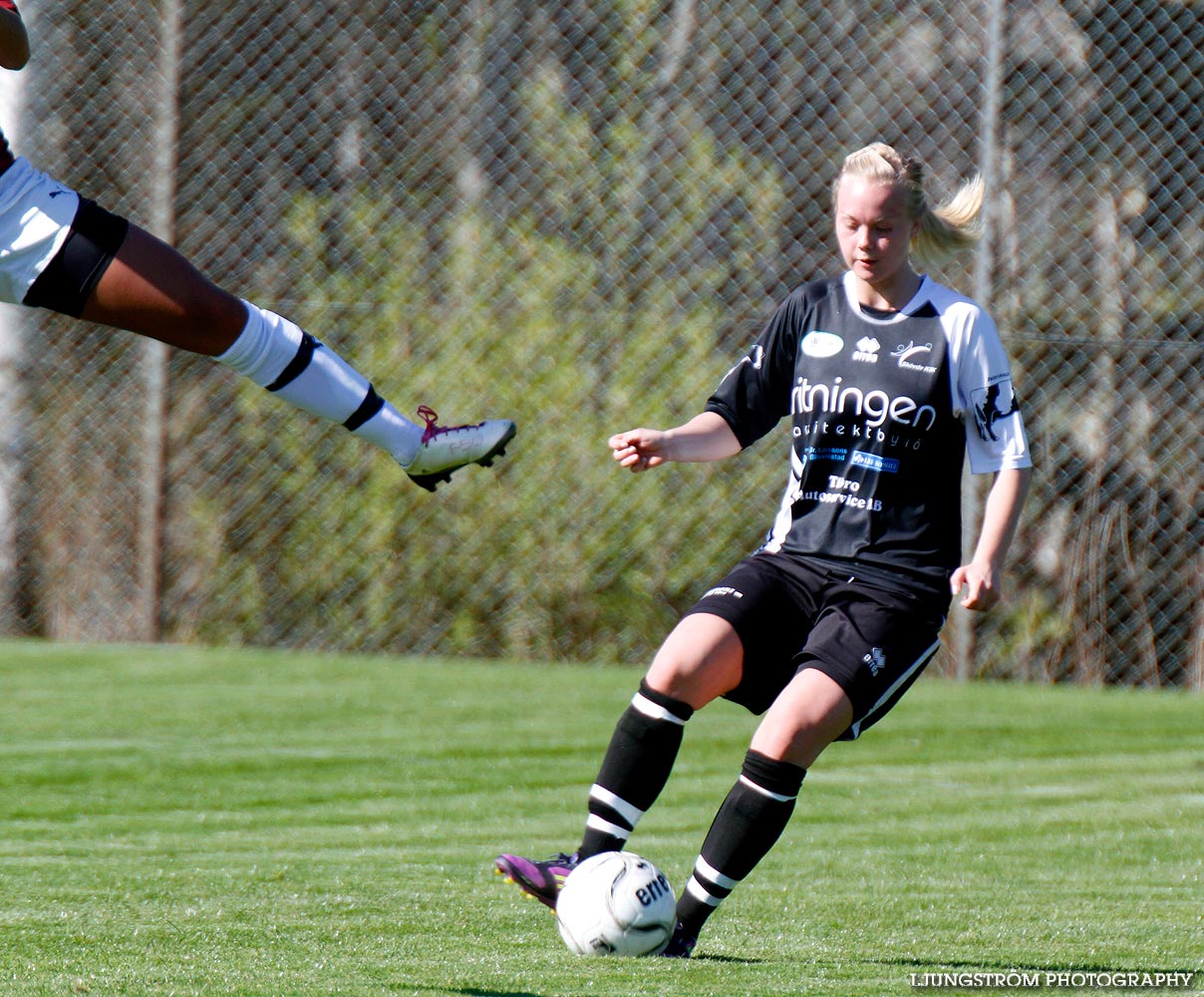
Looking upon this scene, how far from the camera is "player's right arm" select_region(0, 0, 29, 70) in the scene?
3.04m

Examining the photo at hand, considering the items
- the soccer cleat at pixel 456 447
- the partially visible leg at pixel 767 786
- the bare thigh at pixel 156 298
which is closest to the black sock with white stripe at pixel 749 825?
the partially visible leg at pixel 767 786

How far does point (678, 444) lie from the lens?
3430 millimetres

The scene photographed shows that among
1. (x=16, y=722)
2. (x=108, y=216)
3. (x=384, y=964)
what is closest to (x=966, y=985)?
(x=384, y=964)

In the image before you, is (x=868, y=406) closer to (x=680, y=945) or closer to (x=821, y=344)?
(x=821, y=344)

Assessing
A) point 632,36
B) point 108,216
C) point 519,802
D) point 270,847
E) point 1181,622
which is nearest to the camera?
point 108,216

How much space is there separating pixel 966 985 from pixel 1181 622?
4.83m

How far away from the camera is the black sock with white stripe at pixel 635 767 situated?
3.23 m

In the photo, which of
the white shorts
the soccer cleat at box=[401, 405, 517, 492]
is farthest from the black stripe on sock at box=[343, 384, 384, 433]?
the white shorts

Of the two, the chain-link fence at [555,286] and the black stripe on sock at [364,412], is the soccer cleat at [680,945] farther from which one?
the chain-link fence at [555,286]

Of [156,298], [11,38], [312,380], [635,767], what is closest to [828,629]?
[635,767]

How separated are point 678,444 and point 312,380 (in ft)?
2.44

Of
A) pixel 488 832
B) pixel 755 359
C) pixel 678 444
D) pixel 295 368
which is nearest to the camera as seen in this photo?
pixel 295 368

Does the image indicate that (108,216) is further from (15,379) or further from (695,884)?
(15,379)

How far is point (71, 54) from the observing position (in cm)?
870
